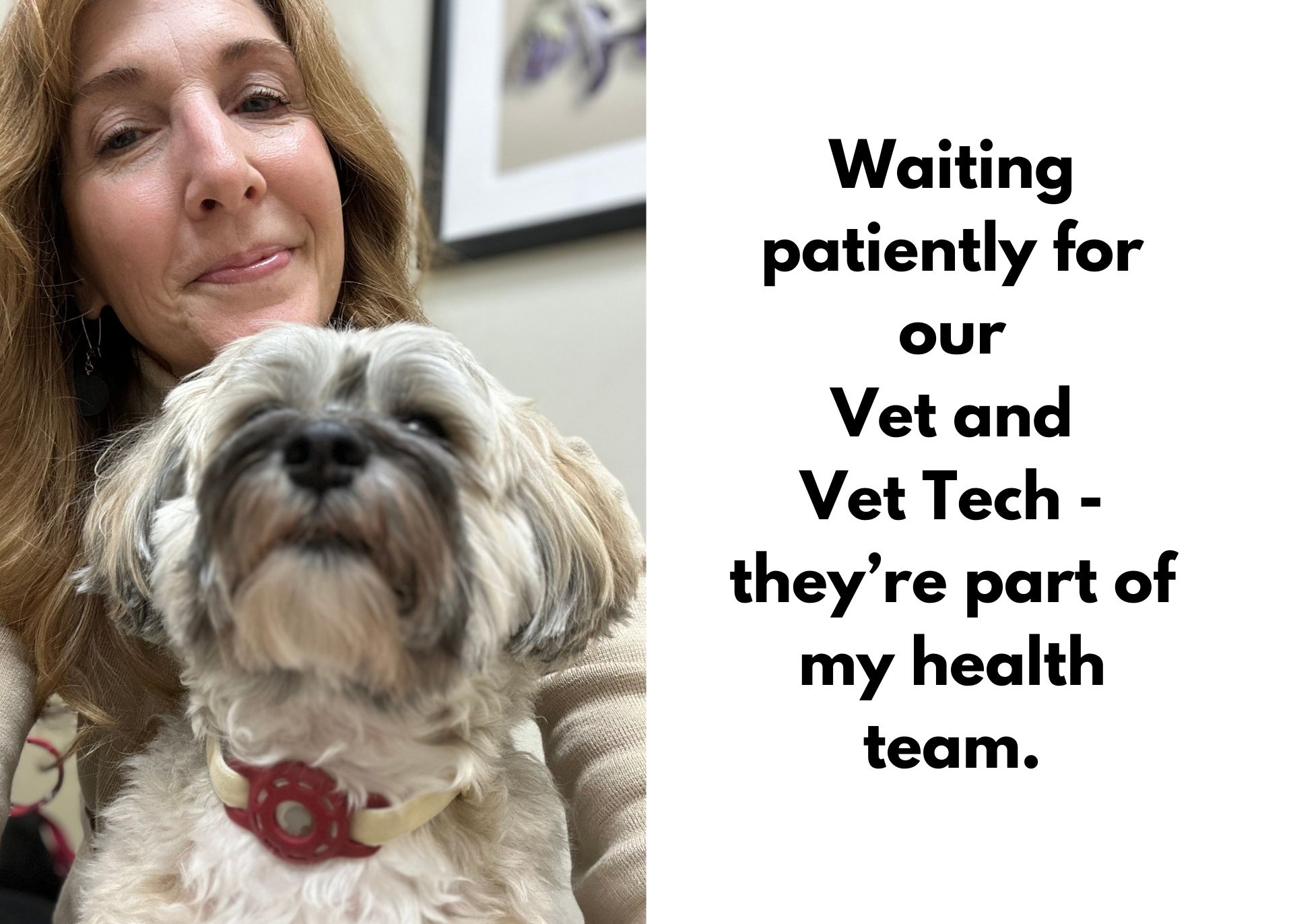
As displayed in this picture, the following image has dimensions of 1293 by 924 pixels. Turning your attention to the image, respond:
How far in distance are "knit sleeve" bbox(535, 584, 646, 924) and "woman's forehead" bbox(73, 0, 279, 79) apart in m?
0.83

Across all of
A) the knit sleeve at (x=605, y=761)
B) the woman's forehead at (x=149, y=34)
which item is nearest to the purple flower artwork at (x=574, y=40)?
the woman's forehead at (x=149, y=34)

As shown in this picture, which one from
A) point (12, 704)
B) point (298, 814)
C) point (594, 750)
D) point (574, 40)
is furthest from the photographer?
point (574, 40)

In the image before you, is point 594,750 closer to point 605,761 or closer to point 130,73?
point 605,761

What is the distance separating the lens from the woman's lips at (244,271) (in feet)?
4.52

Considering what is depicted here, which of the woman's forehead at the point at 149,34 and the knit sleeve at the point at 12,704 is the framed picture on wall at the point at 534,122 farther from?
the knit sleeve at the point at 12,704

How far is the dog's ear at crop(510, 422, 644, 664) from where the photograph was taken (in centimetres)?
109

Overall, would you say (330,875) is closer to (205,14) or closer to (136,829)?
(136,829)

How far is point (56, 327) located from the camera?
4.76ft

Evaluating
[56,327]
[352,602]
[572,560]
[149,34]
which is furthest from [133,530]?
[149,34]

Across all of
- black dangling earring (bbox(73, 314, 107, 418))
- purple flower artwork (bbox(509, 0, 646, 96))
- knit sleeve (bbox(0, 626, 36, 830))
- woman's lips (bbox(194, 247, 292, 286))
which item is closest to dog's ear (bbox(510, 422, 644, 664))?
woman's lips (bbox(194, 247, 292, 286))

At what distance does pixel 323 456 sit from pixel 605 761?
0.59m

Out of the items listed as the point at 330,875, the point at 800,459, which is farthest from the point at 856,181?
the point at 330,875

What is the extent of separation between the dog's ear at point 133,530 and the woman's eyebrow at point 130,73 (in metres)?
0.47

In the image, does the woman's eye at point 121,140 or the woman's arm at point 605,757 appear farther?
the woman's eye at point 121,140
